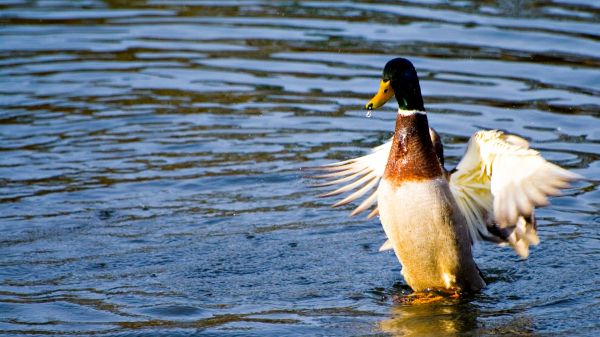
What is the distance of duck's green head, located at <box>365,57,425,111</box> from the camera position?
6.39 metres

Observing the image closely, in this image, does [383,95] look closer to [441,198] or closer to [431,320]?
[441,198]

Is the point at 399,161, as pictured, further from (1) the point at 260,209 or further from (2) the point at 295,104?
(2) the point at 295,104

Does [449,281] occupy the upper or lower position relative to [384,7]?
lower

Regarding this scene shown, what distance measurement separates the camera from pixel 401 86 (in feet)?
21.1

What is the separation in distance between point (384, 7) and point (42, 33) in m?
3.96

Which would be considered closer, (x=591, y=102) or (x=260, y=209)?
(x=260, y=209)

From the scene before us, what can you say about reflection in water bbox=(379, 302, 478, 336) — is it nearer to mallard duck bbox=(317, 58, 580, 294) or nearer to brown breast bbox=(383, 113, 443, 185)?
mallard duck bbox=(317, 58, 580, 294)

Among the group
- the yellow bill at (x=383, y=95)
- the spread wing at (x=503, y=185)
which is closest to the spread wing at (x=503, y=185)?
the spread wing at (x=503, y=185)

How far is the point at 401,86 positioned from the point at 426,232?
848mm

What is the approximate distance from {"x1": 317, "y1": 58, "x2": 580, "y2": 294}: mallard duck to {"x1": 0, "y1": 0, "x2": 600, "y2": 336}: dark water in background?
26 cm

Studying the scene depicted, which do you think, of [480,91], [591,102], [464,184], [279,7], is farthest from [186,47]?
[464,184]

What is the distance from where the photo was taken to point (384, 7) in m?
13.1

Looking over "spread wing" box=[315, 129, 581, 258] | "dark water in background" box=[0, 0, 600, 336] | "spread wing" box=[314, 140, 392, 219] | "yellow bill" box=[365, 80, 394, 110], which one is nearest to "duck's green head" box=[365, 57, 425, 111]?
"yellow bill" box=[365, 80, 394, 110]

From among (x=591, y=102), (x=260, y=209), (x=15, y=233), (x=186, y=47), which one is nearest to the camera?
(x=15, y=233)
